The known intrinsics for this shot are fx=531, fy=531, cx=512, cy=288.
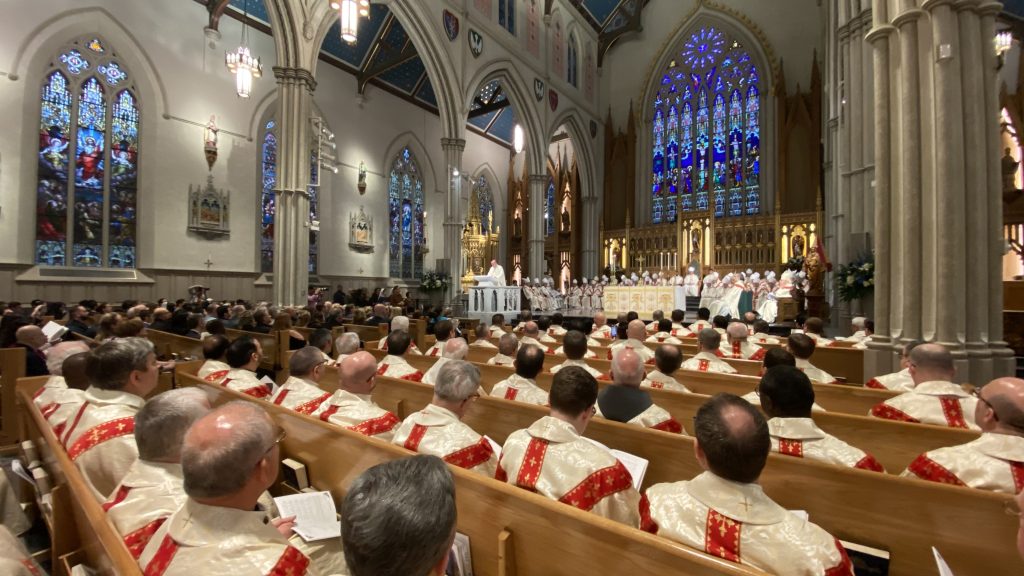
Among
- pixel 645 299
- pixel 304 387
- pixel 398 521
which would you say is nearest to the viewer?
pixel 398 521

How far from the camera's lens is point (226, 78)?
1491 centimetres

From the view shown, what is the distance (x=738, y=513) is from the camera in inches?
61.1

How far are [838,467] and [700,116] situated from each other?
2248cm

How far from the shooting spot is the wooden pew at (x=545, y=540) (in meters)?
1.39

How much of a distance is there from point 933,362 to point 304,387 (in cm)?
386

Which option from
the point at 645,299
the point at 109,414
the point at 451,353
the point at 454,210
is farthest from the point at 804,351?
the point at 454,210

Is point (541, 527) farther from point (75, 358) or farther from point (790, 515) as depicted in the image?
point (75, 358)

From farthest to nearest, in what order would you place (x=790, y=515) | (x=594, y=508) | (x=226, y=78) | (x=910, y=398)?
1. (x=226, y=78)
2. (x=910, y=398)
3. (x=594, y=508)
4. (x=790, y=515)

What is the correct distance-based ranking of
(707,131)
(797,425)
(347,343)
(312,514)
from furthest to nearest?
(707,131)
(347,343)
(797,425)
(312,514)

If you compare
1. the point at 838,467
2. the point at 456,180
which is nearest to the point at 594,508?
the point at 838,467

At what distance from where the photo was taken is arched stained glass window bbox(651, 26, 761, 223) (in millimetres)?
21000

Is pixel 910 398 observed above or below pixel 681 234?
below

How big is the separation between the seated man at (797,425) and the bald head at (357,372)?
6.80 ft

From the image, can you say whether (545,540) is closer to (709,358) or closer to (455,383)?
(455,383)
